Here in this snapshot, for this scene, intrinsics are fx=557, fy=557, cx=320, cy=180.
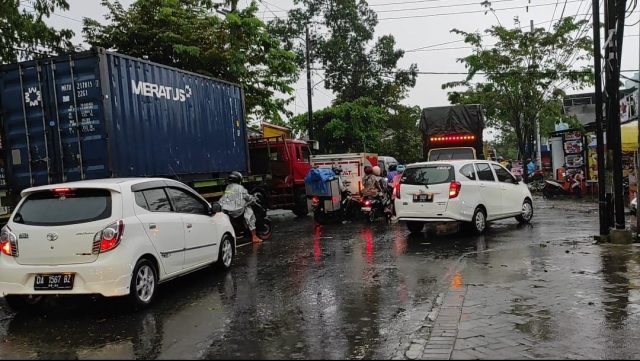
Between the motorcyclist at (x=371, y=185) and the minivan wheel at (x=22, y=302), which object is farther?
the motorcyclist at (x=371, y=185)

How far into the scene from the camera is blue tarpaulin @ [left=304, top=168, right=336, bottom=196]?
14.9 metres

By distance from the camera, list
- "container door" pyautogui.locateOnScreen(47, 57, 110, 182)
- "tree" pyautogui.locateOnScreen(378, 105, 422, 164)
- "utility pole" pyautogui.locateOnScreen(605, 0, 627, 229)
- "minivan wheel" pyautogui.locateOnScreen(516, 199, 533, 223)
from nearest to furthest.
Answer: "utility pole" pyautogui.locateOnScreen(605, 0, 627, 229) → "container door" pyautogui.locateOnScreen(47, 57, 110, 182) → "minivan wheel" pyautogui.locateOnScreen(516, 199, 533, 223) → "tree" pyautogui.locateOnScreen(378, 105, 422, 164)

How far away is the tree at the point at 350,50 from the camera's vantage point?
1762 inches

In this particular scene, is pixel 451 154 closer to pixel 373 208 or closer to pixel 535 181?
pixel 373 208

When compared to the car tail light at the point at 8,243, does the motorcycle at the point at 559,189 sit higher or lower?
lower

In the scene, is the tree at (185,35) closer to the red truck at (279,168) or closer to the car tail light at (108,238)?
the red truck at (279,168)

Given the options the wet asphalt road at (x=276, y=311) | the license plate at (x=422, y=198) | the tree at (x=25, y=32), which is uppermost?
the tree at (x=25, y=32)

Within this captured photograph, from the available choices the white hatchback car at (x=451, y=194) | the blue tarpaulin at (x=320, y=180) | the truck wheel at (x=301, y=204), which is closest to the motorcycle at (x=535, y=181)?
the truck wheel at (x=301, y=204)

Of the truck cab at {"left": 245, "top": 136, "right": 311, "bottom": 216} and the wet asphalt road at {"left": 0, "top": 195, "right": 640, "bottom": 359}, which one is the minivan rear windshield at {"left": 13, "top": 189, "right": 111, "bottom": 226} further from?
the truck cab at {"left": 245, "top": 136, "right": 311, "bottom": 216}

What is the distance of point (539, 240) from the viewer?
1082 centimetres

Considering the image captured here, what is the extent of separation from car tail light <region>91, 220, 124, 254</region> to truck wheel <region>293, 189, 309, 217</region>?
39.7 ft

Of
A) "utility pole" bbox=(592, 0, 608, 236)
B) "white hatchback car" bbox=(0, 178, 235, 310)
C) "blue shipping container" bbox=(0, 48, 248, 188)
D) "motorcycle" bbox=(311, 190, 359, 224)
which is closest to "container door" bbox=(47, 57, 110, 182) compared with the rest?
"blue shipping container" bbox=(0, 48, 248, 188)

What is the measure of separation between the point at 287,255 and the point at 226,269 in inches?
63.9

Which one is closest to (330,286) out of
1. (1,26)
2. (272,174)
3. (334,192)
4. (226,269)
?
(226,269)
